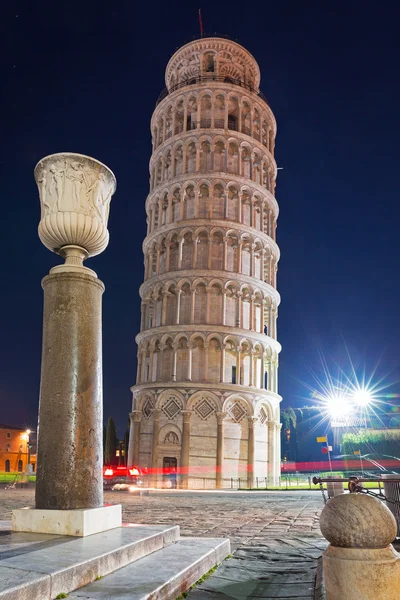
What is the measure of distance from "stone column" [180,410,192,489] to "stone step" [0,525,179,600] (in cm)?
3304

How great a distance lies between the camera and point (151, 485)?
130ft

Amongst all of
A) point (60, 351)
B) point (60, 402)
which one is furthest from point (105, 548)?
point (60, 351)

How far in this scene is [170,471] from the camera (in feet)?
132

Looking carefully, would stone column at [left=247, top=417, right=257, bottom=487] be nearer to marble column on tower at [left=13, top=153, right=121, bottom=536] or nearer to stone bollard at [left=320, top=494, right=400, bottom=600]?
marble column on tower at [left=13, top=153, right=121, bottom=536]

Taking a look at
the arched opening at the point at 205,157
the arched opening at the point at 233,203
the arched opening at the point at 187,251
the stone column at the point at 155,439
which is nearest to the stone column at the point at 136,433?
the stone column at the point at 155,439

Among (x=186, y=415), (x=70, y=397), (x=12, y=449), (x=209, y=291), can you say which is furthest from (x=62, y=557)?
(x=12, y=449)

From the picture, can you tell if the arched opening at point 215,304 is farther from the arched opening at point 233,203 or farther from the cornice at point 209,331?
the arched opening at point 233,203

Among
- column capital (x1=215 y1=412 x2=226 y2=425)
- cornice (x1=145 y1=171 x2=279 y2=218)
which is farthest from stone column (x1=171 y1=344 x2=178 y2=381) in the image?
cornice (x1=145 y1=171 x2=279 y2=218)

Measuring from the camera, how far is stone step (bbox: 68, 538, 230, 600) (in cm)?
459

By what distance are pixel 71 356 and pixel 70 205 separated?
211 cm

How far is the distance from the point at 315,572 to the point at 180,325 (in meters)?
35.2

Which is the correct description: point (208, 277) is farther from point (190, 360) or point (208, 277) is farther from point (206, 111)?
point (206, 111)

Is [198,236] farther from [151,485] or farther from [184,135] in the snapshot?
[151,485]

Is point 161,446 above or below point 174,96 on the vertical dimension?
below
